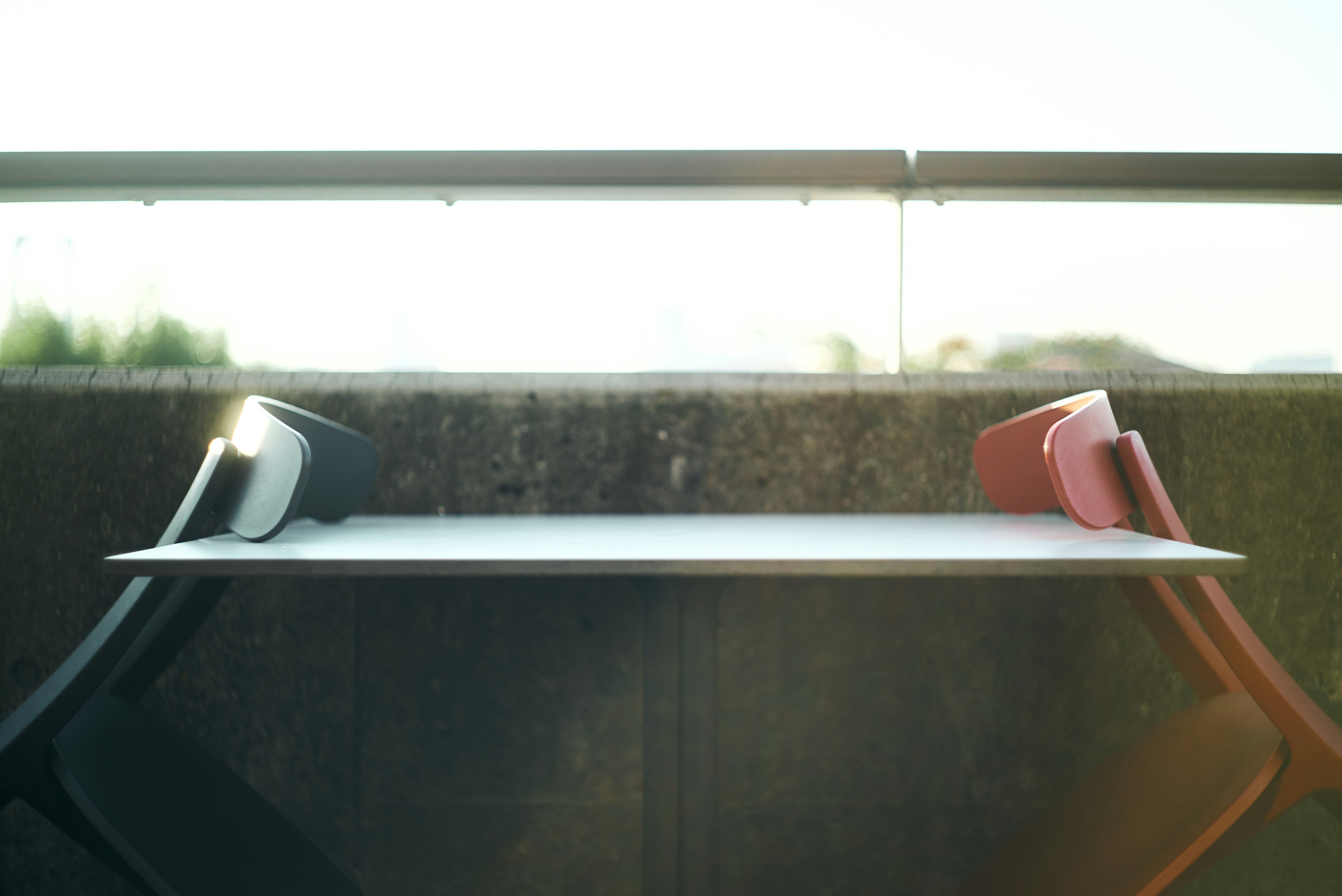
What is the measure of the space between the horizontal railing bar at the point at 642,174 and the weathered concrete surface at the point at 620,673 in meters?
0.40

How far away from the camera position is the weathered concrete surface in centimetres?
137

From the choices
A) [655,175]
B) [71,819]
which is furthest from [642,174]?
[71,819]

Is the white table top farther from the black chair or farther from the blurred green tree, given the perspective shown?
the blurred green tree

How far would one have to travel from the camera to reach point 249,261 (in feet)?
4.83

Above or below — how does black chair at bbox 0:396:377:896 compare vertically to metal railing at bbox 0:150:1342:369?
below

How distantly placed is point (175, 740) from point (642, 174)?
4.06 feet

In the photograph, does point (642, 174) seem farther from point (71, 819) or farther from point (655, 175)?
point (71, 819)

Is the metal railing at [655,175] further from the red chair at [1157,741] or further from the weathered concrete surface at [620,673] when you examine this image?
the red chair at [1157,741]

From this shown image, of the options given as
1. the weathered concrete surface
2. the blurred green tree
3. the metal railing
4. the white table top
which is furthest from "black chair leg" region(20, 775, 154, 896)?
the metal railing

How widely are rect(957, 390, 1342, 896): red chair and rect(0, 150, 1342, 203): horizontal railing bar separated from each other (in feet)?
2.13

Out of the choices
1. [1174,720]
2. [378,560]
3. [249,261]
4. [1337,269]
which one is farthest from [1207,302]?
[249,261]

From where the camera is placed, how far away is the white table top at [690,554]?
58 centimetres

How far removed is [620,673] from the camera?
1.38 m

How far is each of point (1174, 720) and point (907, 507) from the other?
568 mm
